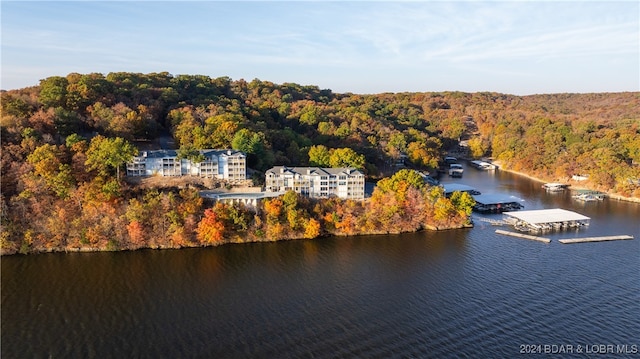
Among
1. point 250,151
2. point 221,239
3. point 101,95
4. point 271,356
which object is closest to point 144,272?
point 221,239

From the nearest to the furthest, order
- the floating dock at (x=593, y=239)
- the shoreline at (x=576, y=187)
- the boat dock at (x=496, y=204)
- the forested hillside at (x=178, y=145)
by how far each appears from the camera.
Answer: the forested hillside at (x=178, y=145), the floating dock at (x=593, y=239), the boat dock at (x=496, y=204), the shoreline at (x=576, y=187)

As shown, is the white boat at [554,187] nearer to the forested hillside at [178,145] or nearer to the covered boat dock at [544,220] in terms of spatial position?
the forested hillside at [178,145]

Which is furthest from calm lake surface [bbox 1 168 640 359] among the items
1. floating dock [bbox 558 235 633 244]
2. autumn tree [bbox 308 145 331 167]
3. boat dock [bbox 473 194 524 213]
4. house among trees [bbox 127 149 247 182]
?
autumn tree [bbox 308 145 331 167]

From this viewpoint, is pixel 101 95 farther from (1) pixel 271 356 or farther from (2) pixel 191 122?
(1) pixel 271 356

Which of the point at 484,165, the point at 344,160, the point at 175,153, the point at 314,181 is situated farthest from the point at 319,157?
the point at 484,165

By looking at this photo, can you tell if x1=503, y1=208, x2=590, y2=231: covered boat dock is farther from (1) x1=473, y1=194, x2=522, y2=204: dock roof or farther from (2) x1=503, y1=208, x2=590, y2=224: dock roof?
(1) x1=473, y1=194, x2=522, y2=204: dock roof

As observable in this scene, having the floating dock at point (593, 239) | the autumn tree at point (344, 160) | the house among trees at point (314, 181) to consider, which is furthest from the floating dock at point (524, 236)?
the autumn tree at point (344, 160)
